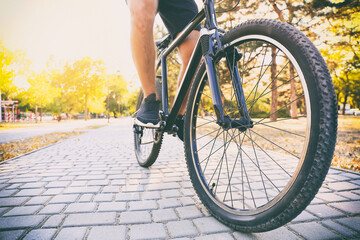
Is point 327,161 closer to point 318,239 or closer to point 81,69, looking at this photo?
point 318,239

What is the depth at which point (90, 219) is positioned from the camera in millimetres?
1527

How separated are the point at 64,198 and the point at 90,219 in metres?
0.53

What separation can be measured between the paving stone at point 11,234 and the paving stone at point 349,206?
2143 millimetres

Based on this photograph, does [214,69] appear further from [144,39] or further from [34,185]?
[34,185]

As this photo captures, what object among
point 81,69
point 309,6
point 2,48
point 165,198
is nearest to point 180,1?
point 165,198

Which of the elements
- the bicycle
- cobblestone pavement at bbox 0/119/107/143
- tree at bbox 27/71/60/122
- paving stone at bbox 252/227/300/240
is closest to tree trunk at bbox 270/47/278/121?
the bicycle

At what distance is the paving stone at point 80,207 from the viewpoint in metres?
1.67

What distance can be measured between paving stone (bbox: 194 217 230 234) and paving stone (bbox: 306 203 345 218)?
0.70 m

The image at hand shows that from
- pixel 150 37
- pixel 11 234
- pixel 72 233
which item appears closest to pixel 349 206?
pixel 72 233

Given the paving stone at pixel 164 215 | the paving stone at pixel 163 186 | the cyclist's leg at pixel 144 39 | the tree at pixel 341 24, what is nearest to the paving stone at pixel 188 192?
the paving stone at pixel 163 186

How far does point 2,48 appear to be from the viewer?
16531mm

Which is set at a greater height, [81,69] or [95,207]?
[81,69]

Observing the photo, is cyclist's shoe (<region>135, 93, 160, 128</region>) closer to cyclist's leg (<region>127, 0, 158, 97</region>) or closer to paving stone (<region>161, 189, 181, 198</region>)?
cyclist's leg (<region>127, 0, 158, 97</region>)

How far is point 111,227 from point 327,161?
49.6 inches
